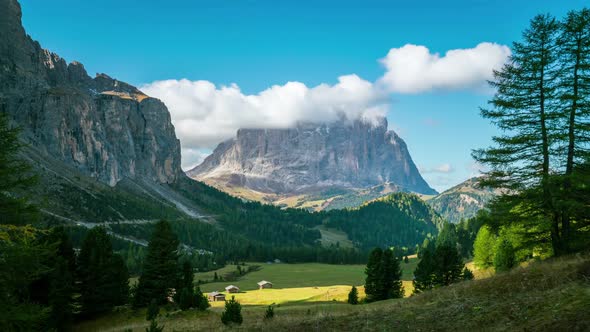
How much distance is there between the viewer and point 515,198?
2327cm

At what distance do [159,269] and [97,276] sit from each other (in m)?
6.03

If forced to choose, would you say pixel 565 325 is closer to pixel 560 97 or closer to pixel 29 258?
pixel 560 97

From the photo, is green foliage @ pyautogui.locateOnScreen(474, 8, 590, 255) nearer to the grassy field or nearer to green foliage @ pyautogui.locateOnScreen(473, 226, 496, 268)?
green foliage @ pyautogui.locateOnScreen(473, 226, 496, 268)

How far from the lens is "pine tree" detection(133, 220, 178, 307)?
137 feet

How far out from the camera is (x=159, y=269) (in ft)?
141

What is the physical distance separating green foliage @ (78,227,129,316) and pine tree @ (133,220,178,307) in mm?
2551

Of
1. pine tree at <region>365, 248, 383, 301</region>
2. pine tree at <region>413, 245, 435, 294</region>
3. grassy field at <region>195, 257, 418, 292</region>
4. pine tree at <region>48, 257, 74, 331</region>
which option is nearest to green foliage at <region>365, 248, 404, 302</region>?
pine tree at <region>365, 248, 383, 301</region>

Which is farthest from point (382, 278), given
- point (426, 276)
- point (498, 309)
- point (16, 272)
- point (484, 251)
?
point (16, 272)

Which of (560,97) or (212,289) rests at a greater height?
(560,97)

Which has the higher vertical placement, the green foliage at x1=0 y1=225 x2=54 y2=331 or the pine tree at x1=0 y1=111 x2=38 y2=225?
the pine tree at x1=0 y1=111 x2=38 y2=225

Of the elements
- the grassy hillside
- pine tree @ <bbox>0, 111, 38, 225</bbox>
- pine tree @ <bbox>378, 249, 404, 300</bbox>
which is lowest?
pine tree @ <bbox>378, 249, 404, 300</bbox>

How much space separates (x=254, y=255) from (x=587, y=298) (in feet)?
612

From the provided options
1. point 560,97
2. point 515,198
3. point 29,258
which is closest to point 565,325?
point 515,198

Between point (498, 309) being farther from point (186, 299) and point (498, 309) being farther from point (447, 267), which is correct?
point (447, 267)
